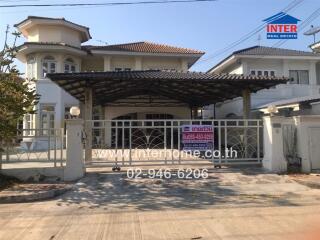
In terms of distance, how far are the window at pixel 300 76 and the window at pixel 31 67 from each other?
17.0 meters

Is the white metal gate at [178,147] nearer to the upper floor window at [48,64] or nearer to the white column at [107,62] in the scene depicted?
the upper floor window at [48,64]

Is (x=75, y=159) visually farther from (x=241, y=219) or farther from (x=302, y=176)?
(x=302, y=176)

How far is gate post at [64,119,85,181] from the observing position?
1193 centimetres

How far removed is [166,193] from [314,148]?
19.5ft

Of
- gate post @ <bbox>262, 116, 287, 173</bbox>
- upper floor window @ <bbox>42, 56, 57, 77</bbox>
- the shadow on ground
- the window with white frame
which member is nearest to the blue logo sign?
gate post @ <bbox>262, 116, 287, 173</bbox>

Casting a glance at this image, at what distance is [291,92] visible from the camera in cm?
2430

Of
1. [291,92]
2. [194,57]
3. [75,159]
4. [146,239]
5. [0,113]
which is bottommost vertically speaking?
[146,239]

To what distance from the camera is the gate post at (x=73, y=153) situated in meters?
11.9

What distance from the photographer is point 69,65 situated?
25.1 meters

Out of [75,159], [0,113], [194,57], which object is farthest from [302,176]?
[194,57]

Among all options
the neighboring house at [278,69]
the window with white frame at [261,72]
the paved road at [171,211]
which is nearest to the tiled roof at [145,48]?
the neighboring house at [278,69]

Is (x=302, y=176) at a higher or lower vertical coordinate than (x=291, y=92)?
lower

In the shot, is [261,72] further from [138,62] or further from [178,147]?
[178,147]

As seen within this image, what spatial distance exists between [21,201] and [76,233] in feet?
11.9
